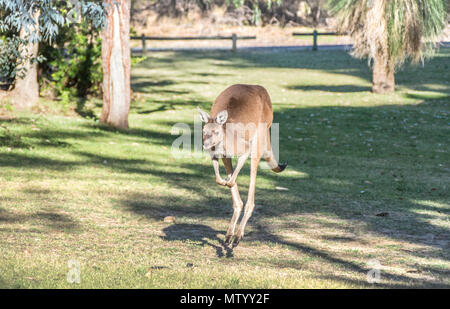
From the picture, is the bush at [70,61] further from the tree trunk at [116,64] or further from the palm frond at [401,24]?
the palm frond at [401,24]

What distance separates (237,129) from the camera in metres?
6.49

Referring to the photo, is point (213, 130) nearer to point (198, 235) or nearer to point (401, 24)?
point (198, 235)

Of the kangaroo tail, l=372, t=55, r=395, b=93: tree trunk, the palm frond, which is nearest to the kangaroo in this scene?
the kangaroo tail

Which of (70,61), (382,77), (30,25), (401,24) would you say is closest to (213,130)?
(30,25)

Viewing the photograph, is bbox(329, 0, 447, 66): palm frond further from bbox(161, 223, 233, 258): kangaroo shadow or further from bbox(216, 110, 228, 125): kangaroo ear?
bbox(216, 110, 228, 125): kangaroo ear

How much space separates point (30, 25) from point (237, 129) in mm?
3908

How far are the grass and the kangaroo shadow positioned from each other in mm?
25

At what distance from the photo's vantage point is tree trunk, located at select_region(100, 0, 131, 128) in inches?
663

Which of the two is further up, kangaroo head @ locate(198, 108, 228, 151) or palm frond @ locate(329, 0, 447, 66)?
palm frond @ locate(329, 0, 447, 66)

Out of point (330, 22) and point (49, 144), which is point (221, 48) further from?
point (49, 144)

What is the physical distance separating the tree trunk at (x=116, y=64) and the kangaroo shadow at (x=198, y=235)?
8.60 metres

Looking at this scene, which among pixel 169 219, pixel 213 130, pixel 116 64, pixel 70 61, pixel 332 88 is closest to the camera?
pixel 213 130

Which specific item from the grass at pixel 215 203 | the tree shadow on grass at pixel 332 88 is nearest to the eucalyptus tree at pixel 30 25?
A: the grass at pixel 215 203

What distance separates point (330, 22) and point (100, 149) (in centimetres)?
5228
